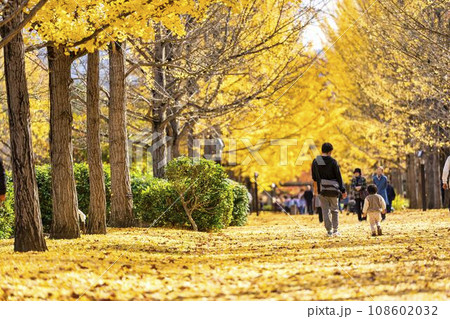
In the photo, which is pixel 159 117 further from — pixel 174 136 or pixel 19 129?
pixel 19 129

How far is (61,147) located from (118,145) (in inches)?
150

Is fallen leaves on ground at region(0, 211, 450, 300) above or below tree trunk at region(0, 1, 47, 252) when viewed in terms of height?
below

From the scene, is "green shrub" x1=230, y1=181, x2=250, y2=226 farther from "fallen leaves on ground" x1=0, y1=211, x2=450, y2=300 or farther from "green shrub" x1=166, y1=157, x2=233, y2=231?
"fallen leaves on ground" x1=0, y1=211, x2=450, y2=300

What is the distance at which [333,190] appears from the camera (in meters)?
14.0

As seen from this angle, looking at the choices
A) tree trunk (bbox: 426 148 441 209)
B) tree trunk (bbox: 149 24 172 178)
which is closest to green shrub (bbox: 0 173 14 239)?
tree trunk (bbox: 149 24 172 178)

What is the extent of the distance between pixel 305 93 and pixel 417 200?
22.6 ft

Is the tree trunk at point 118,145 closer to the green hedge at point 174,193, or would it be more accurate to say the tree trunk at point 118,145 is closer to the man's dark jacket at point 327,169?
the green hedge at point 174,193

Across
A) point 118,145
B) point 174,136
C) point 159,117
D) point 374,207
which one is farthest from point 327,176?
point 174,136

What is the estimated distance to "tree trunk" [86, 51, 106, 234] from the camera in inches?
573

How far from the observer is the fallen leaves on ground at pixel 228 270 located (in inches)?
272

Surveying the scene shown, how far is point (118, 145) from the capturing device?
1661 cm

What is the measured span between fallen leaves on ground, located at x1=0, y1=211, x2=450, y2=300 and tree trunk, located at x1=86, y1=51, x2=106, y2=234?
1143 mm

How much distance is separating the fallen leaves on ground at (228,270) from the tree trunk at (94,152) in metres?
1.14
